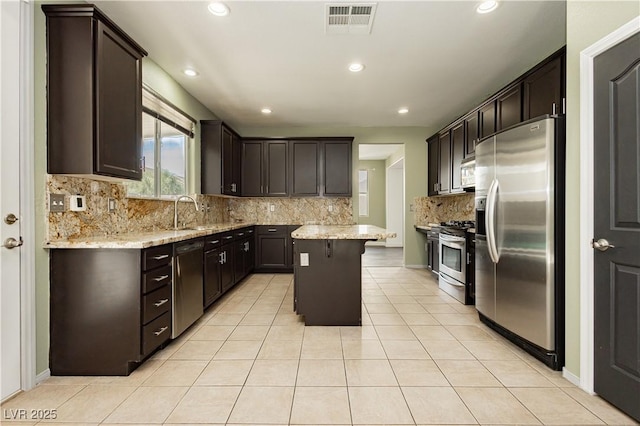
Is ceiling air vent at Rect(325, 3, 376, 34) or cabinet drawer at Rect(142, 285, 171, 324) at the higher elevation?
ceiling air vent at Rect(325, 3, 376, 34)

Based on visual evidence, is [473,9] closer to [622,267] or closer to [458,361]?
[622,267]

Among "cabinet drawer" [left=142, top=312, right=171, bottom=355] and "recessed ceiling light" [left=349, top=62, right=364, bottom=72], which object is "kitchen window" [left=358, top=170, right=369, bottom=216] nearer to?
"recessed ceiling light" [left=349, top=62, right=364, bottom=72]

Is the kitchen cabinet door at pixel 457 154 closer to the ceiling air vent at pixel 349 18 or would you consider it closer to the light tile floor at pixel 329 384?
the light tile floor at pixel 329 384

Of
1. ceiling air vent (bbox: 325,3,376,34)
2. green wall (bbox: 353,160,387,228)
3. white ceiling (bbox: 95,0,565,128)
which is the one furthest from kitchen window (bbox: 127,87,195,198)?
green wall (bbox: 353,160,387,228)

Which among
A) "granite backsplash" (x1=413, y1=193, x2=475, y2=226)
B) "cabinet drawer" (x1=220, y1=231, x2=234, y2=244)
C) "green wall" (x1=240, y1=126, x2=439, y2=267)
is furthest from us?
"green wall" (x1=240, y1=126, x2=439, y2=267)

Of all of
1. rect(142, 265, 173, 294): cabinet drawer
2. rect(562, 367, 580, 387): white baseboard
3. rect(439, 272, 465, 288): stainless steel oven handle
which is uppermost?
rect(142, 265, 173, 294): cabinet drawer

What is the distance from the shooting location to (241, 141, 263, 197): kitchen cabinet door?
5.60 metres

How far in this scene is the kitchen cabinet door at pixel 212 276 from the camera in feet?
10.8

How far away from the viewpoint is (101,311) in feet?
6.91

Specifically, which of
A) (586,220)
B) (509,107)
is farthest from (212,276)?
(509,107)

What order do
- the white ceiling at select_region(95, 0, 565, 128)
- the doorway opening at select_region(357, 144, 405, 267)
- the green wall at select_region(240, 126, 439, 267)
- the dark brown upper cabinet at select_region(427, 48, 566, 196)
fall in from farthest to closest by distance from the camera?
the doorway opening at select_region(357, 144, 405, 267) → the green wall at select_region(240, 126, 439, 267) → the dark brown upper cabinet at select_region(427, 48, 566, 196) → the white ceiling at select_region(95, 0, 565, 128)

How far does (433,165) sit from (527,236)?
3.44m

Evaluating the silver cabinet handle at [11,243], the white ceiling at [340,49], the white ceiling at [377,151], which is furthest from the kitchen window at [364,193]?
the silver cabinet handle at [11,243]

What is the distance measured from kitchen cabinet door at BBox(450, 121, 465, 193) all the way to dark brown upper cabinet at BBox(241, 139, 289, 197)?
2.83m
